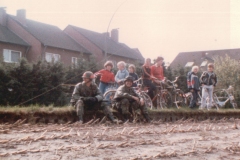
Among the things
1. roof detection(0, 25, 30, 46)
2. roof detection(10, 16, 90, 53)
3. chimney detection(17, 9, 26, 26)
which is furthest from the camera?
chimney detection(17, 9, 26, 26)

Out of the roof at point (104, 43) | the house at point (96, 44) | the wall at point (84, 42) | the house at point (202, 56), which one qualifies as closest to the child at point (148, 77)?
the house at point (96, 44)

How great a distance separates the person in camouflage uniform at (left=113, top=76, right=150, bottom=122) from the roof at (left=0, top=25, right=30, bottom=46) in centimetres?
2615

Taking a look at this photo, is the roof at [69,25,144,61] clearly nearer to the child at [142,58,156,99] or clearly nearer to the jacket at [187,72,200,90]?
the jacket at [187,72,200,90]

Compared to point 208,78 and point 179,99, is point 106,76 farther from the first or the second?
point 208,78

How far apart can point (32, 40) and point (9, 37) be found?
2.18 meters

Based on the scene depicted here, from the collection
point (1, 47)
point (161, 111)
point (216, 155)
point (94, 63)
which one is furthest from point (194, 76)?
point (1, 47)

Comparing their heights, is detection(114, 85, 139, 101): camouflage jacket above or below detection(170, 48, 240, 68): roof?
below

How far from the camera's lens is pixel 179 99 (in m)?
13.6

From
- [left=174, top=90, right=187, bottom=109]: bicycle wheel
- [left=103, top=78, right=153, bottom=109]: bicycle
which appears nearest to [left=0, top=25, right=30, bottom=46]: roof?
[left=174, top=90, right=187, bottom=109]: bicycle wheel

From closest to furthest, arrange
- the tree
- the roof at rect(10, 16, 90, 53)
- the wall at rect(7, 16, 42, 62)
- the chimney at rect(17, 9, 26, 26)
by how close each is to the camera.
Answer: the tree → the wall at rect(7, 16, 42, 62) → the roof at rect(10, 16, 90, 53) → the chimney at rect(17, 9, 26, 26)

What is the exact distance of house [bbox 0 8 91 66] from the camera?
1425 inches

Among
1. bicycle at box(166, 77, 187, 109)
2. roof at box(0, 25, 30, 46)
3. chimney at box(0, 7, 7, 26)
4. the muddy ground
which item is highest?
chimney at box(0, 7, 7, 26)

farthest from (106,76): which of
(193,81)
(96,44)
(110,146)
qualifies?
(96,44)

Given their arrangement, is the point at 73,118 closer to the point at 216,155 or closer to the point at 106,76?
the point at 106,76
